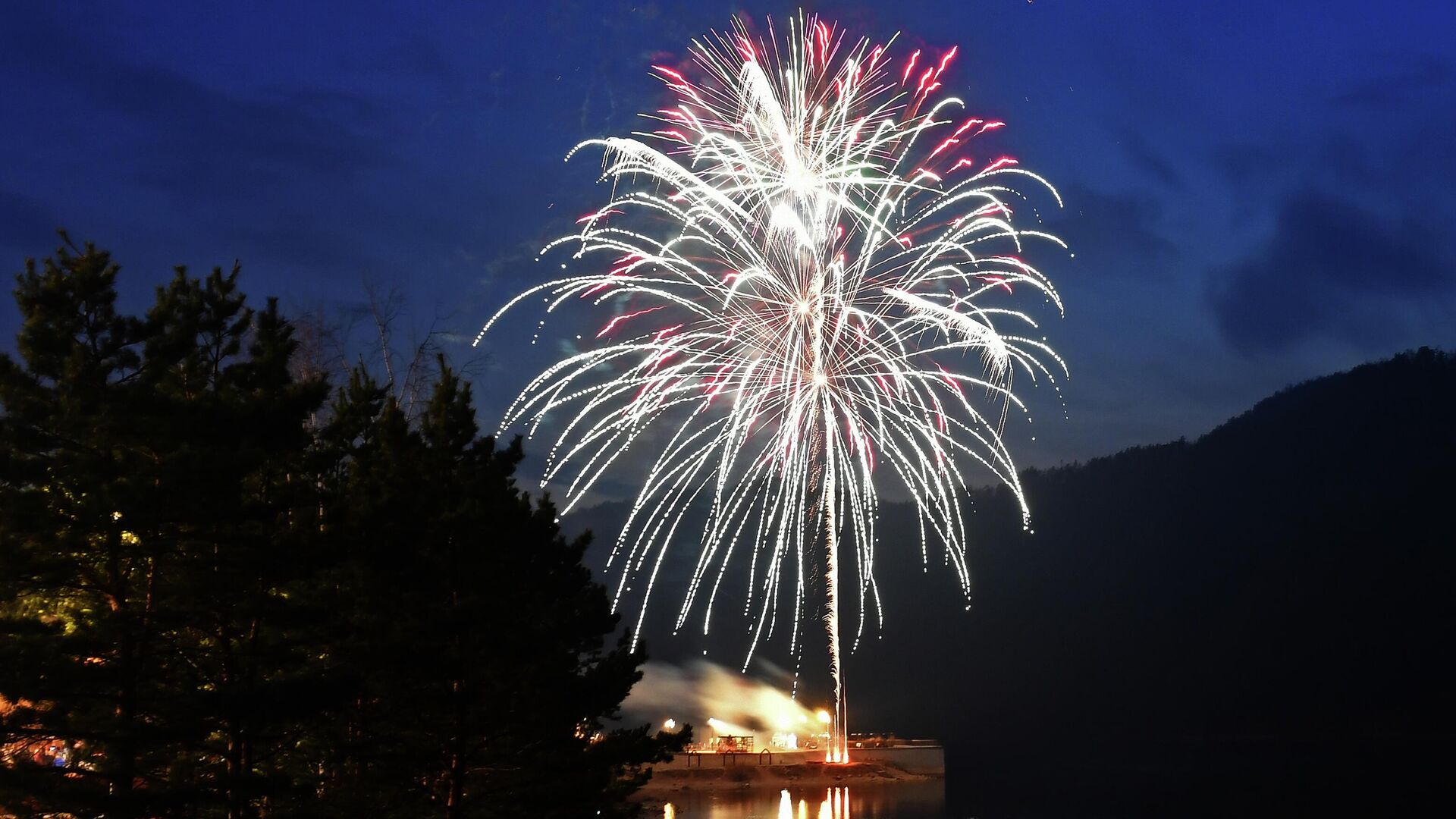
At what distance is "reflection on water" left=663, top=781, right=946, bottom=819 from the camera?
52688 mm

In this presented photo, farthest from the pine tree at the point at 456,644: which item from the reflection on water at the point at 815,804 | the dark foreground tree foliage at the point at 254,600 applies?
the reflection on water at the point at 815,804

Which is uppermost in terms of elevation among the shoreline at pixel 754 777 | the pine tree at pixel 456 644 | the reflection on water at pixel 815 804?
the pine tree at pixel 456 644

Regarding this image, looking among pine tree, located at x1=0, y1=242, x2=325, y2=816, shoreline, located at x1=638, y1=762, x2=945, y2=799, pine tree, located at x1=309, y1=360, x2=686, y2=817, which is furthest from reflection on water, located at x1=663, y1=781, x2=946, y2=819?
pine tree, located at x1=0, y1=242, x2=325, y2=816

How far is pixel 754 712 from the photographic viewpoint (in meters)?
89.3

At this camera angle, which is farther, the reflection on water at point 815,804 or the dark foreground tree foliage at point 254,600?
the reflection on water at point 815,804

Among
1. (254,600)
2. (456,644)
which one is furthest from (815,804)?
(254,600)

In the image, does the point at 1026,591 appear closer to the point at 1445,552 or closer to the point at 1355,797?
the point at 1445,552

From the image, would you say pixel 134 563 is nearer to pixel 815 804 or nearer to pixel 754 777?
pixel 815 804

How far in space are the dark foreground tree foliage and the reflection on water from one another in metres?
29.1

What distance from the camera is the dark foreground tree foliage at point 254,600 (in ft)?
57.9

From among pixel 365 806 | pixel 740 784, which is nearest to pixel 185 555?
pixel 365 806

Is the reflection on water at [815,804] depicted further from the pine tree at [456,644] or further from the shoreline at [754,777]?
the pine tree at [456,644]

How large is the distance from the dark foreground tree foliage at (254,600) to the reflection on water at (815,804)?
29102mm

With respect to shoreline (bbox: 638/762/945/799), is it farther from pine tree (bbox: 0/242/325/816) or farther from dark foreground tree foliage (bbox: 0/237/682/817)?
pine tree (bbox: 0/242/325/816)
